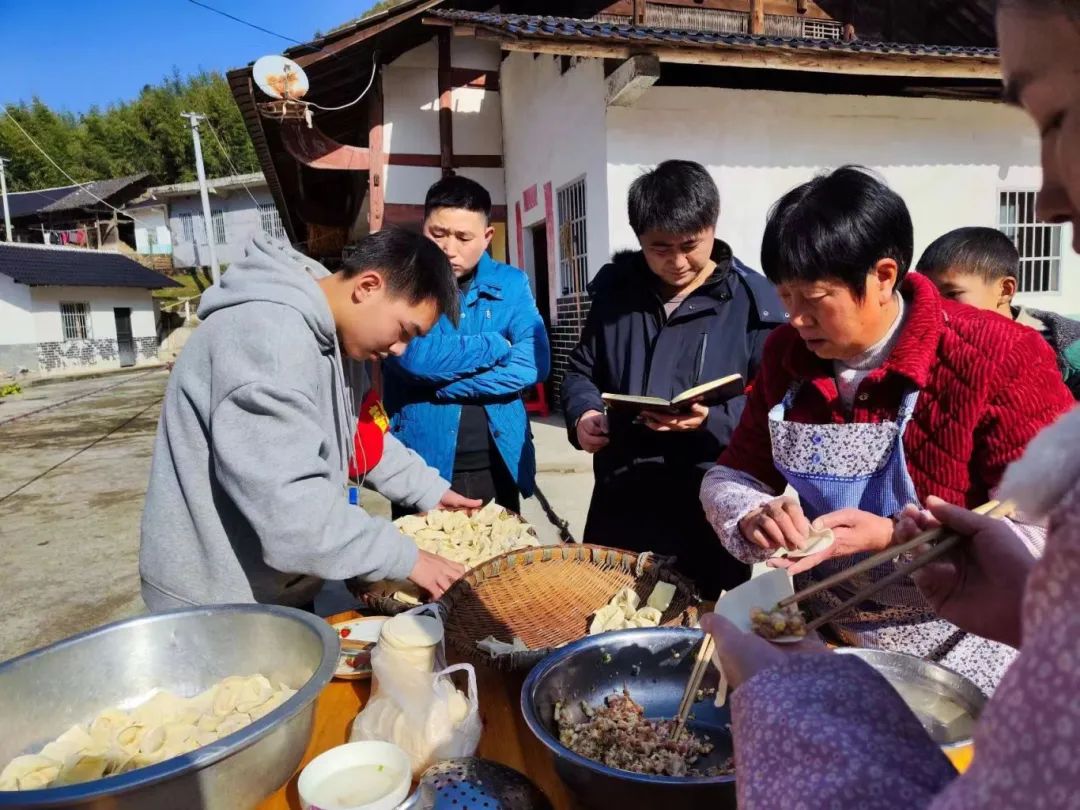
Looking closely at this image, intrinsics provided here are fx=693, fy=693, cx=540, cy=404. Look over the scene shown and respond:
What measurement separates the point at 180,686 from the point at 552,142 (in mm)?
7805

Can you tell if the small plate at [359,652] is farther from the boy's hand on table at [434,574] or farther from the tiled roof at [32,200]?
the tiled roof at [32,200]

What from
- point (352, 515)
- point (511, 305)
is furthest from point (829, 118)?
point (352, 515)

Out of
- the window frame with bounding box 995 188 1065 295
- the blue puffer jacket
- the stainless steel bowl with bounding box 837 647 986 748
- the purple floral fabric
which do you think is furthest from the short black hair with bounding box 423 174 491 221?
the window frame with bounding box 995 188 1065 295

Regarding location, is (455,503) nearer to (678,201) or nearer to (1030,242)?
(678,201)

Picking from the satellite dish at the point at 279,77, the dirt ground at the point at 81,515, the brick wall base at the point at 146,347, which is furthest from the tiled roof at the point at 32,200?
the satellite dish at the point at 279,77

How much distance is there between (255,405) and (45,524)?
6675mm

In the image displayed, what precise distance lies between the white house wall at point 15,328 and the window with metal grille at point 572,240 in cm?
2361

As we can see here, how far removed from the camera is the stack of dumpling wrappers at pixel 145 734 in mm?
1088

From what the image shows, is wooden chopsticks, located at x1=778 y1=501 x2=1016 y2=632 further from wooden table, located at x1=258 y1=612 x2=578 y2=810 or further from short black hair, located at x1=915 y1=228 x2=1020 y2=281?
short black hair, located at x1=915 y1=228 x2=1020 y2=281

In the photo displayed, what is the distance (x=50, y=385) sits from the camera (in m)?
21.9

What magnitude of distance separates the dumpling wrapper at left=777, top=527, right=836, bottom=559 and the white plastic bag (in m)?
0.69

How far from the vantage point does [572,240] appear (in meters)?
8.13

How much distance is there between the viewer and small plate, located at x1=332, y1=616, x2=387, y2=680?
57.6 inches

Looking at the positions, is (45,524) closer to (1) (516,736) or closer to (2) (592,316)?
(2) (592,316)
